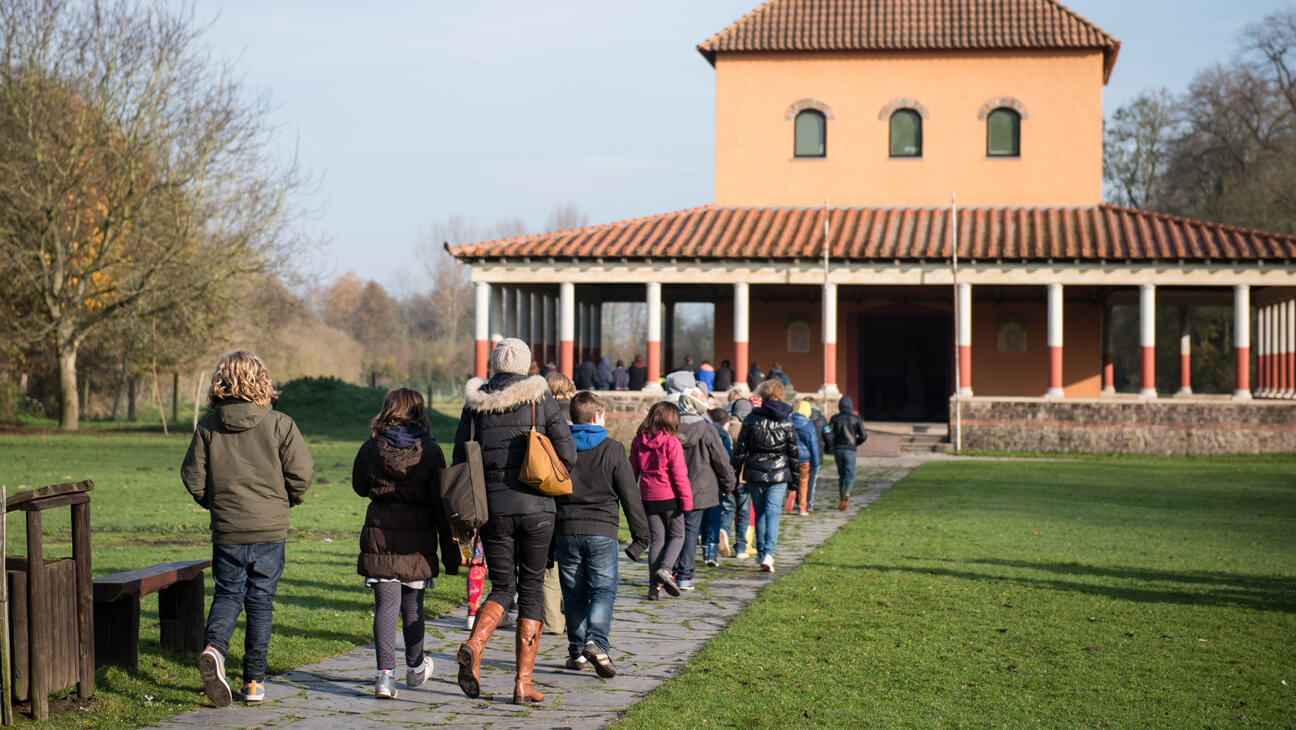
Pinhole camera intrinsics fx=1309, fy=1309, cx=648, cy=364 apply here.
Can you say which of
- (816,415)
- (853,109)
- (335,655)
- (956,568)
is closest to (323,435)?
(853,109)

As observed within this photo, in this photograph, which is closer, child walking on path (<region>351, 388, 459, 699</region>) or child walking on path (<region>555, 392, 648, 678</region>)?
child walking on path (<region>351, 388, 459, 699</region>)

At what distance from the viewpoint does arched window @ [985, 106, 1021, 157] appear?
35406 millimetres

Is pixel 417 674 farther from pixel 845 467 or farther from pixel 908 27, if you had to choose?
pixel 908 27

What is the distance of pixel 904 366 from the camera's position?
121 feet

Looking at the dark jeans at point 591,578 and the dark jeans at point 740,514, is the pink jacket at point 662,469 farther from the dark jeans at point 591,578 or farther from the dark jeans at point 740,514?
the dark jeans at point 740,514

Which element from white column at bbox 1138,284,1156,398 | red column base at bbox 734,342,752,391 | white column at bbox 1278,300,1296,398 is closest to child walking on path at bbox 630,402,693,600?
red column base at bbox 734,342,752,391

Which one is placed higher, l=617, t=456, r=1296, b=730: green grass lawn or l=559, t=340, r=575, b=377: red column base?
l=559, t=340, r=575, b=377: red column base

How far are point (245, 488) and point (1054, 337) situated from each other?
2772 centimetres

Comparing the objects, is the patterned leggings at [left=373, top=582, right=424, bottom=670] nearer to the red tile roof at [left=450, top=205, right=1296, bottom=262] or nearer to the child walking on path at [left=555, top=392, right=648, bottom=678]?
the child walking on path at [left=555, top=392, right=648, bottom=678]

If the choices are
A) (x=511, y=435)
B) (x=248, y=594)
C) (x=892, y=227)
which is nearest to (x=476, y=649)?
(x=511, y=435)

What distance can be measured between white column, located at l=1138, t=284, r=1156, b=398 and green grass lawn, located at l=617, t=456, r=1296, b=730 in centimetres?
1508

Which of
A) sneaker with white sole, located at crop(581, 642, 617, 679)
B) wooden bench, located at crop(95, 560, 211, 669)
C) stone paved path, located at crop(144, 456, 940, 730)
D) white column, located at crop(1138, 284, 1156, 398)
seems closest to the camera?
stone paved path, located at crop(144, 456, 940, 730)

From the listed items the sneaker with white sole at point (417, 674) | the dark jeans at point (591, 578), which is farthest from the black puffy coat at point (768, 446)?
the sneaker with white sole at point (417, 674)

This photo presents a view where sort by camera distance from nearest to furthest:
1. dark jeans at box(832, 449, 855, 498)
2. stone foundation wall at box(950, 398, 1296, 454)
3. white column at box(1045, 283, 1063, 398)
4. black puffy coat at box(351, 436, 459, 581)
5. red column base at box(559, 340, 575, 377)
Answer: black puffy coat at box(351, 436, 459, 581), dark jeans at box(832, 449, 855, 498), stone foundation wall at box(950, 398, 1296, 454), white column at box(1045, 283, 1063, 398), red column base at box(559, 340, 575, 377)
